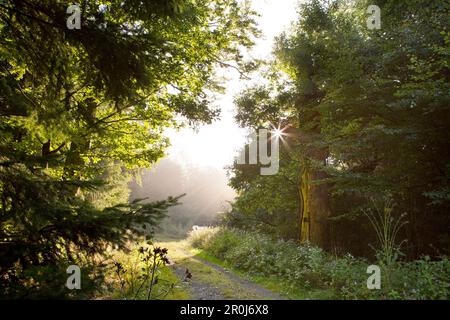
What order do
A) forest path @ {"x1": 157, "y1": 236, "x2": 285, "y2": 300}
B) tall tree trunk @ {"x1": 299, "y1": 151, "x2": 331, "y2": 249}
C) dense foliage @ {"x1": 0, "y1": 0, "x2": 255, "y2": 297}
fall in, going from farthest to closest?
tall tree trunk @ {"x1": 299, "y1": 151, "x2": 331, "y2": 249} → forest path @ {"x1": 157, "y1": 236, "x2": 285, "y2": 300} → dense foliage @ {"x1": 0, "y1": 0, "x2": 255, "y2": 297}

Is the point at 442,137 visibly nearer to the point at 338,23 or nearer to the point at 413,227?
the point at 413,227

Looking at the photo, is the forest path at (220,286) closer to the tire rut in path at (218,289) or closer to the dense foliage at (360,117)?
the tire rut in path at (218,289)

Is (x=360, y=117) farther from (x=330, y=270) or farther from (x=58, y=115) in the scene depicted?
(x=58, y=115)

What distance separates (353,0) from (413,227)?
37.6ft

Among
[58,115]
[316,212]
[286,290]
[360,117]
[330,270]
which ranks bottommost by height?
[286,290]

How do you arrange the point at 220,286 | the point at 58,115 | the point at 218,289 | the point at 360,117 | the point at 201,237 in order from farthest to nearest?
the point at 201,237, the point at 360,117, the point at 220,286, the point at 218,289, the point at 58,115

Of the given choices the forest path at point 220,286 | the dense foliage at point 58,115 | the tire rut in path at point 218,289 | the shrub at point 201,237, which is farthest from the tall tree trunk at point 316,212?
the dense foliage at point 58,115

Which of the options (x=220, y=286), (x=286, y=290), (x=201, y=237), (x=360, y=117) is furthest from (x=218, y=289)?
(x=201, y=237)

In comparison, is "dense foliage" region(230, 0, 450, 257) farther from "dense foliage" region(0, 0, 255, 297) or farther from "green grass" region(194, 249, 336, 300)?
"dense foliage" region(0, 0, 255, 297)

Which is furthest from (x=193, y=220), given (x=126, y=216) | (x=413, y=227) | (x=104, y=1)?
(x=126, y=216)

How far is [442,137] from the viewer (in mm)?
8891

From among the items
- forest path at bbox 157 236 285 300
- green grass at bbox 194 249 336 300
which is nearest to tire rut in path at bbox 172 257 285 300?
forest path at bbox 157 236 285 300

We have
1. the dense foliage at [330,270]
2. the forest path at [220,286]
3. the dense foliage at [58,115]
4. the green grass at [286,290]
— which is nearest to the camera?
the dense foliage at [58,115]

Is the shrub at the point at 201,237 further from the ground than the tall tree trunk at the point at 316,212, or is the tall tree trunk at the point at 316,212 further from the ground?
the tall tree trunk at the point at 316,212
